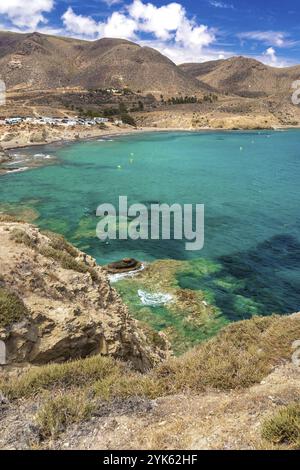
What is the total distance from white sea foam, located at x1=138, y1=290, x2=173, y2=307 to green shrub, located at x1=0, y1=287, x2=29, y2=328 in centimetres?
1246

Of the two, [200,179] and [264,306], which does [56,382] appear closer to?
[264,306]

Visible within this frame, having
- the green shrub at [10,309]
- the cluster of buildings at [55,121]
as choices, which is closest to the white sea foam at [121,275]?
the green shrub at [10,309]

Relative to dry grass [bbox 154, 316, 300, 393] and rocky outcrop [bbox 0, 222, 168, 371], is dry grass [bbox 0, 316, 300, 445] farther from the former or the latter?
rocky outcrop [bbox 0, 222, 168, 371]

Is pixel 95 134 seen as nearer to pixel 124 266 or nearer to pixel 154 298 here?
pixel 124 266

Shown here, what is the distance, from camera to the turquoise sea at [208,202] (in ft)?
80.5

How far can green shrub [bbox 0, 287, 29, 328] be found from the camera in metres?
8.88

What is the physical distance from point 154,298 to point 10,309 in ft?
45.0

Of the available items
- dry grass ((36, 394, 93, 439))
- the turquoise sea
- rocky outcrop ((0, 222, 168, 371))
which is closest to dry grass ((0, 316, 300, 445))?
dry grass ((36, 394, 93, 439))

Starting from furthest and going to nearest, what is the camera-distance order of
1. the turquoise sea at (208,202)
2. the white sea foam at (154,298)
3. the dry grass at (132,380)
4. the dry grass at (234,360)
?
1. the turquoise sea at (208,202)
2. the white sea foam at (154,298)
3. the dry grass at (234,360)
4. the dry grass at (132,380)

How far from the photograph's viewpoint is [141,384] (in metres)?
7.47

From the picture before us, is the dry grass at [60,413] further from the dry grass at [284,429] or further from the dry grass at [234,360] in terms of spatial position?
the dry grass at [284,429]

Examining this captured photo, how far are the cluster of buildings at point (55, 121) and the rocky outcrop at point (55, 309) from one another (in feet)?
373

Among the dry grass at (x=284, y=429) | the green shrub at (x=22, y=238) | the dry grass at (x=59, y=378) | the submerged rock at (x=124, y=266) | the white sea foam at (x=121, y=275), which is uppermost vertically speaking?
the green shrub at (x=22, y=238)

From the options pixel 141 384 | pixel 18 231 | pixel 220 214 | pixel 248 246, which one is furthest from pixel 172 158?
pixel 141 384
